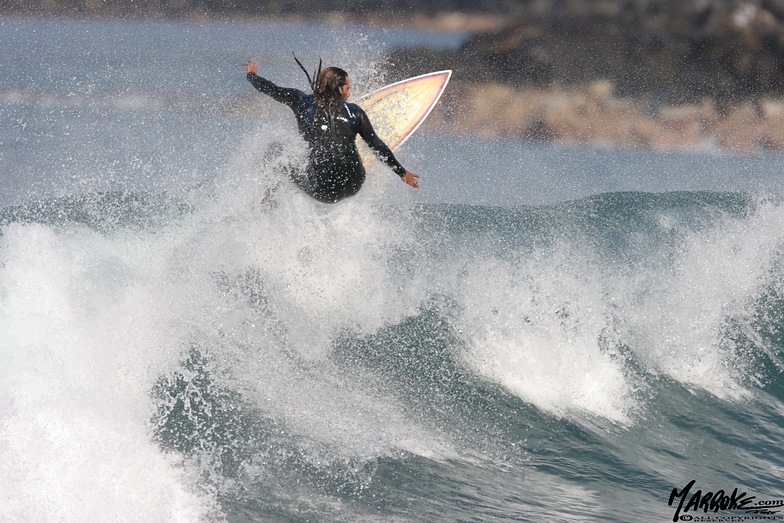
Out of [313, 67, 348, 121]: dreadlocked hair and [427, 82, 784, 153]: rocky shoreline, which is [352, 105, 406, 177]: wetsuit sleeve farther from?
[427, 82, 784, 153]: rocky shoreline

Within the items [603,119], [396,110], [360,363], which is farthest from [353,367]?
[603,119]

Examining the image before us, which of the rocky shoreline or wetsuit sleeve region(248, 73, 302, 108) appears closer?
wetsuit sleeve region(248, 73, 302, 108)

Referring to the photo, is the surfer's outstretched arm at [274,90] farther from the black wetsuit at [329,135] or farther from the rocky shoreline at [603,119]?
the rocky shoreline at [603,119]

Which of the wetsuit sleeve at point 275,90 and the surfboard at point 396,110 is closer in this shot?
the wetsuit sleeve at point 275,90

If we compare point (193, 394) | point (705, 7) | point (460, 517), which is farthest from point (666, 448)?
point (705, 7)

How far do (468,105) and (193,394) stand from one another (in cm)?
1501

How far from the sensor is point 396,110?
7492mm

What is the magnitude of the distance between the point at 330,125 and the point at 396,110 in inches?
85.5

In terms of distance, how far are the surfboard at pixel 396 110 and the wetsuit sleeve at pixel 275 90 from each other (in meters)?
1.95

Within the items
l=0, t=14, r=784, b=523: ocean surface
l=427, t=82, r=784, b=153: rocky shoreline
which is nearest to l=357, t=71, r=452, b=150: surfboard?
l=0, t=14, r=784, b=523: ocean surface

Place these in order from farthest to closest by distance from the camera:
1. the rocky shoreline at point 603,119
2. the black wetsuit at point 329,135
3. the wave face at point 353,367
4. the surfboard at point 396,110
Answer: the rocky shoreline at point 603,119, the surfboard at point 396,110, the black wetsuit at point 329,135, the wave face at point 353,367

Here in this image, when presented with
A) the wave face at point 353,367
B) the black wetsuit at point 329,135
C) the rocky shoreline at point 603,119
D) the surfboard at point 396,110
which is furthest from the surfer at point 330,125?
the rocky shoreline at point 603,119

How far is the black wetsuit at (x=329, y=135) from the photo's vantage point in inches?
214

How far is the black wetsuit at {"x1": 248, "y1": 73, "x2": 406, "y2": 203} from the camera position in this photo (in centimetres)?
544
